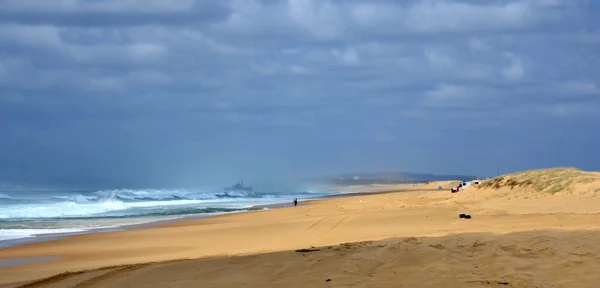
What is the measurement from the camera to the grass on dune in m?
24.5

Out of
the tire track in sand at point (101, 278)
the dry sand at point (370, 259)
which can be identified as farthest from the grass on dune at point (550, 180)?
the tire track in sand at point (101, 278)

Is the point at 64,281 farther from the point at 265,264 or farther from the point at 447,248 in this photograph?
the point at 447,248

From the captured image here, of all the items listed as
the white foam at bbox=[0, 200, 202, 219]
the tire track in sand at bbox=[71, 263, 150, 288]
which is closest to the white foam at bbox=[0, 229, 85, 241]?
the white foam at bbox=[0, 200, 202, 219]

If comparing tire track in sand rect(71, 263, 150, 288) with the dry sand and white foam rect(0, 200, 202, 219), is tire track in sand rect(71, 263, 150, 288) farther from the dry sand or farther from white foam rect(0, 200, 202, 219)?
white foam rect(0, 200, 202, 219)

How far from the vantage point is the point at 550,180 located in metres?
26.2

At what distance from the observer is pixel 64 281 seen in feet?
38.3

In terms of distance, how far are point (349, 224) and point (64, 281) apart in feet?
39.0

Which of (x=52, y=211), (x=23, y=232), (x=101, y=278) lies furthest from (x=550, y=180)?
(x=52, y=211)

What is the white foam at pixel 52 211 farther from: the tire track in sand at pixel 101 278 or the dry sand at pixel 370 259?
the tire track in sand at pixel 101 278

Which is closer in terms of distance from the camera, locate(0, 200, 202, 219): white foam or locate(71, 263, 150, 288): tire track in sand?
locate(71, 263, 150, 288): tire track in sand

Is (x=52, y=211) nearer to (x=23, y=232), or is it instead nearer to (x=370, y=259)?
(x=23, y=232)

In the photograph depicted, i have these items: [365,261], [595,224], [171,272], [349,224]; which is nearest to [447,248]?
[365,261]

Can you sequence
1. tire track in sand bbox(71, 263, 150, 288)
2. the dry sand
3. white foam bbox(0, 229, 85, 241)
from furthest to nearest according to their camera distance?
white foam bbox(0, 229, 85, 241) < tire track in sand bbox(71, 263, 150, 288) < the dry sand

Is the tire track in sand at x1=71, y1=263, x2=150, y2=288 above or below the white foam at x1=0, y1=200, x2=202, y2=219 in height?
below
